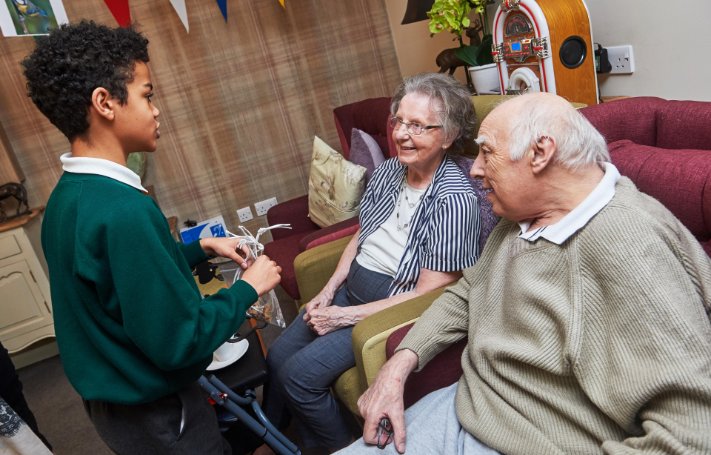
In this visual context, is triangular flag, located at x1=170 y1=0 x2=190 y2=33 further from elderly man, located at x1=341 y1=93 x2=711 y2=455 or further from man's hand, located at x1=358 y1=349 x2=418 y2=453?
man's hand, located at x1=358 y1=349 x2=418 y2=453

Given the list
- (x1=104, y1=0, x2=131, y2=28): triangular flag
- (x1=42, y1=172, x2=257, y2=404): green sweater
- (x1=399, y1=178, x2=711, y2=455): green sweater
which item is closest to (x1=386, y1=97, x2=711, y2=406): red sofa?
(x1=399, y1=178, x2=711, y2=455): green sweater

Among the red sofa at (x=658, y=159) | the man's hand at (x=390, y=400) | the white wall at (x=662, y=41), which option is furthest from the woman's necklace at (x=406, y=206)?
the white wall at (x=662, y=41)

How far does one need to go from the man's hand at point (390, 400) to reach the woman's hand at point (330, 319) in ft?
1.25

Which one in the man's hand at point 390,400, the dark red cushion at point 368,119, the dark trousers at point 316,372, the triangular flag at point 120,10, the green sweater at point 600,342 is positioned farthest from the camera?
the triangular flag at point 120,10

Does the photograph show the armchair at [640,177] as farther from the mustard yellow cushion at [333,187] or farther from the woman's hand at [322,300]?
the mustard yellow cushion at [333,187]

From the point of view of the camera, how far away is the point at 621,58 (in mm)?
1710

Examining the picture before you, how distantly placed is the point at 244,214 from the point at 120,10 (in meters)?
1.38

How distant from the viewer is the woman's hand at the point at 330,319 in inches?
63.1

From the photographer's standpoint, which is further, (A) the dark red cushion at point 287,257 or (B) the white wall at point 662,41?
(A) the dark red cushion at point 287,257

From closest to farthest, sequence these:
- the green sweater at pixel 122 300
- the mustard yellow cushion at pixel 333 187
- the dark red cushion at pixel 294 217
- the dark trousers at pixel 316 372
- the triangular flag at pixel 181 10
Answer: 1. the green sweater at pixel 122 300
2. the dark trousers at pixel 316 372
3. the mustard yellow cushion at pixel 333 187
4. the dark red cushion at pixel 294 217
5. the triangular flag at pixel 181 10

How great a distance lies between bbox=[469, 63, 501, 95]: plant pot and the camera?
2.09 metres

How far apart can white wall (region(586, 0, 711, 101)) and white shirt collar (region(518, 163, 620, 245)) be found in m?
0.70

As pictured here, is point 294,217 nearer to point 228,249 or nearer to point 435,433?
point 228,249

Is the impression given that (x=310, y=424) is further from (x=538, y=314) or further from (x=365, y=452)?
(x=538, y=314)
